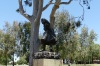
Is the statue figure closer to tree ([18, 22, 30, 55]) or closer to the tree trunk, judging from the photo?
the tree trunk

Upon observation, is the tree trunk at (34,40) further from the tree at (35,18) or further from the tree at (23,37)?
the tree at (23,37)

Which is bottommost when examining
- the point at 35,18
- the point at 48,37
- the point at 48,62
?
the point at 48,62

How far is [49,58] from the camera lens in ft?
42.3

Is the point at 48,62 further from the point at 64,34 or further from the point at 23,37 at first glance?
the point at 23,37

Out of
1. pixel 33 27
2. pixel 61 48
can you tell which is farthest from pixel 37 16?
pixel 61 48

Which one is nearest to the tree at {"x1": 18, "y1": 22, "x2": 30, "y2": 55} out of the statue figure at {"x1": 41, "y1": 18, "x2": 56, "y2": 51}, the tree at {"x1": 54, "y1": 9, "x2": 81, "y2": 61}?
the tree at {"x1": 54, "y1": 9, "x2": 81, "y2": 61}

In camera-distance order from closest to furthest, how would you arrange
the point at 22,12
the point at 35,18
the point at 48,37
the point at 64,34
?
1. the point at 48,37
2. the point at 35,18
3. the point at 22,12
4. the point at 64,34

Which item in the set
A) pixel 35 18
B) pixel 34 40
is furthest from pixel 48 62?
pixel 35 18

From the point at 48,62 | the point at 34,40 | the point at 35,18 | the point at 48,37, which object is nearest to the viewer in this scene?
the point at 48,62

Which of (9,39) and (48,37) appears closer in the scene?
(48,37)

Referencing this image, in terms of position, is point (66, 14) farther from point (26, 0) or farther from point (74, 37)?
point (26, 0)

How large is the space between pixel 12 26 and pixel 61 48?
29.5 feet

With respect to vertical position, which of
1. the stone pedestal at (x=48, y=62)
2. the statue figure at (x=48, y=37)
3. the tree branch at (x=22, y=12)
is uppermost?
the tree branch at (x=22, y=12)

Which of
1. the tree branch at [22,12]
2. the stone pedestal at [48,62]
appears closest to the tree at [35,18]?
the tree branch at [22,12]
